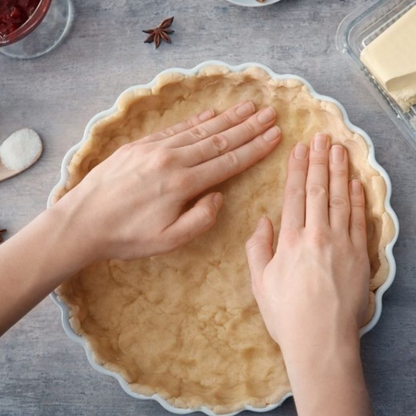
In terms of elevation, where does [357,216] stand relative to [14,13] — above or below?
below

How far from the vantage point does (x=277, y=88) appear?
170 centimetres

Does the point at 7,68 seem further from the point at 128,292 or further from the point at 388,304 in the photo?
the point at 388,304

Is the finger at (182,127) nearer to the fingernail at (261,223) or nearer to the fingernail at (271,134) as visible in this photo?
the fingernail at (271,134)

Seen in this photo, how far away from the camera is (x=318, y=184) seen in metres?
1.64

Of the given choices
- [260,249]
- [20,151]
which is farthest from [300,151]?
[20,151]

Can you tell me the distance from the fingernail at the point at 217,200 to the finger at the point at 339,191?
270mm

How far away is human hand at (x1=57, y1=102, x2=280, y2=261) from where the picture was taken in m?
1.59

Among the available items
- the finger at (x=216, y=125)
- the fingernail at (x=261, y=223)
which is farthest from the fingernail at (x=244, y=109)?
the fingernail at (x=261, y=223)

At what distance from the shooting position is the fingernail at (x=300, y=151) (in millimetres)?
1683

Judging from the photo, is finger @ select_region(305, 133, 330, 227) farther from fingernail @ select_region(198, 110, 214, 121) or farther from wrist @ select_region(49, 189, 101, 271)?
wrist @ select_region(49, 189, 101, 271)

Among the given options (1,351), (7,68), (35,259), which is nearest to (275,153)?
(35,259)

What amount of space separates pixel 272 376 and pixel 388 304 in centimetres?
38

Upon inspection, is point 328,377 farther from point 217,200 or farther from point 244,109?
point 244,109

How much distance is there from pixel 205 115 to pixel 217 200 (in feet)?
0.76
